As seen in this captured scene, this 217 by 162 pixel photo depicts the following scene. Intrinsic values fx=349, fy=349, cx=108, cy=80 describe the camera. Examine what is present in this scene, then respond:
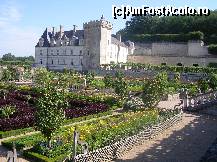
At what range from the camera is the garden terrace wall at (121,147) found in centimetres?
1532

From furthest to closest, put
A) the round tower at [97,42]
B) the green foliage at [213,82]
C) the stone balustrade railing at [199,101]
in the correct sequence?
1. the round tower at [97,42]
2. the green foliage at [213,82]
3. the stone balustrade railing at [199,101]

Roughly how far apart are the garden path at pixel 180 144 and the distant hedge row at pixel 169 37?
64990mm

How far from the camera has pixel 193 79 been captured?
57062 mm

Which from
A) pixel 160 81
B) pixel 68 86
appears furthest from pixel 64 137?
pixel 68 86

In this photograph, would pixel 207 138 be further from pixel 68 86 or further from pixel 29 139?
pixel 68 86

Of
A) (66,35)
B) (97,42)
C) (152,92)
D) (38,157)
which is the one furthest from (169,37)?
(38,157)

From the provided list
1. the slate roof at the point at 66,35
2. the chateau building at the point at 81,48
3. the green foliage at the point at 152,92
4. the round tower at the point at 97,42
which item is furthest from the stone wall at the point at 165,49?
the green foliage at the point at 152,92

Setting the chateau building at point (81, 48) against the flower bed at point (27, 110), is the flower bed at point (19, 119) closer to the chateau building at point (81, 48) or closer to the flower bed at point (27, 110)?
the flower bed at point (27, 110)

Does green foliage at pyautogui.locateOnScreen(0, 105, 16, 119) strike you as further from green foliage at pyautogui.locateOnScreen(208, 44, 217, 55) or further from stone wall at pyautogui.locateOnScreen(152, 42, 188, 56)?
stone wall at pyautogui.locateOnScreen(152, 42, 188, 56)

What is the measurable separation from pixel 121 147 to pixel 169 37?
7964 cm

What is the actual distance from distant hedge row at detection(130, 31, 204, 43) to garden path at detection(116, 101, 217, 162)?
213ft

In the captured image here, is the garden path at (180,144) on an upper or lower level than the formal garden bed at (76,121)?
lower

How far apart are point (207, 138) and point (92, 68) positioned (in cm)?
5084

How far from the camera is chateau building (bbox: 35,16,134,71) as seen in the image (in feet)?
231
